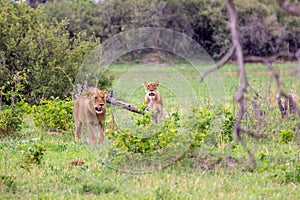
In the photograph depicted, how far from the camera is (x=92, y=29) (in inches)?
1253

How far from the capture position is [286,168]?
7184mm

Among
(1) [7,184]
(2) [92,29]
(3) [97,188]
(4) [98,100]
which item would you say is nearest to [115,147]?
(3) [97,188]

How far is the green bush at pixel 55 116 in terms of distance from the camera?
10617 millimetres

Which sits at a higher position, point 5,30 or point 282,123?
point 5,30

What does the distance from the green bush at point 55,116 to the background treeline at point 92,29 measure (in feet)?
10.6

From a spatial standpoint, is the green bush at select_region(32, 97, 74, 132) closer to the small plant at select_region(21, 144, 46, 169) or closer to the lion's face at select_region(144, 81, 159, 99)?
the lion's face at select_region(144, 81, 159, 99)

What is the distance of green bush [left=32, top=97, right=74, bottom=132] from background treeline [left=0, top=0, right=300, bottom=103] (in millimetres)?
3226

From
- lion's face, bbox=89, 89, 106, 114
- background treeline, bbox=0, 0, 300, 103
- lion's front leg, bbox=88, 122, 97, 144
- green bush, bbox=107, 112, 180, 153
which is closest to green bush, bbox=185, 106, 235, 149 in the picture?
green bush, bbox=107, 112, 180, 153

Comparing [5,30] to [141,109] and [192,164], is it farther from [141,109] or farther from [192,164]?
[192,164]

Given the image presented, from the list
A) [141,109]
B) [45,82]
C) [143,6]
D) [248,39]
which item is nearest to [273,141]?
[141,109]

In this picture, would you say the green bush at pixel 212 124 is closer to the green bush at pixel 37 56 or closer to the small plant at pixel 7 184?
the small plant at pixel 7 184

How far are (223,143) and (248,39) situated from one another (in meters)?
18.9

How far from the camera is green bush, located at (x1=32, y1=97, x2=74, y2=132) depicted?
34.8 feet

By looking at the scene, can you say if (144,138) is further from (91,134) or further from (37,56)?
(37,56)
